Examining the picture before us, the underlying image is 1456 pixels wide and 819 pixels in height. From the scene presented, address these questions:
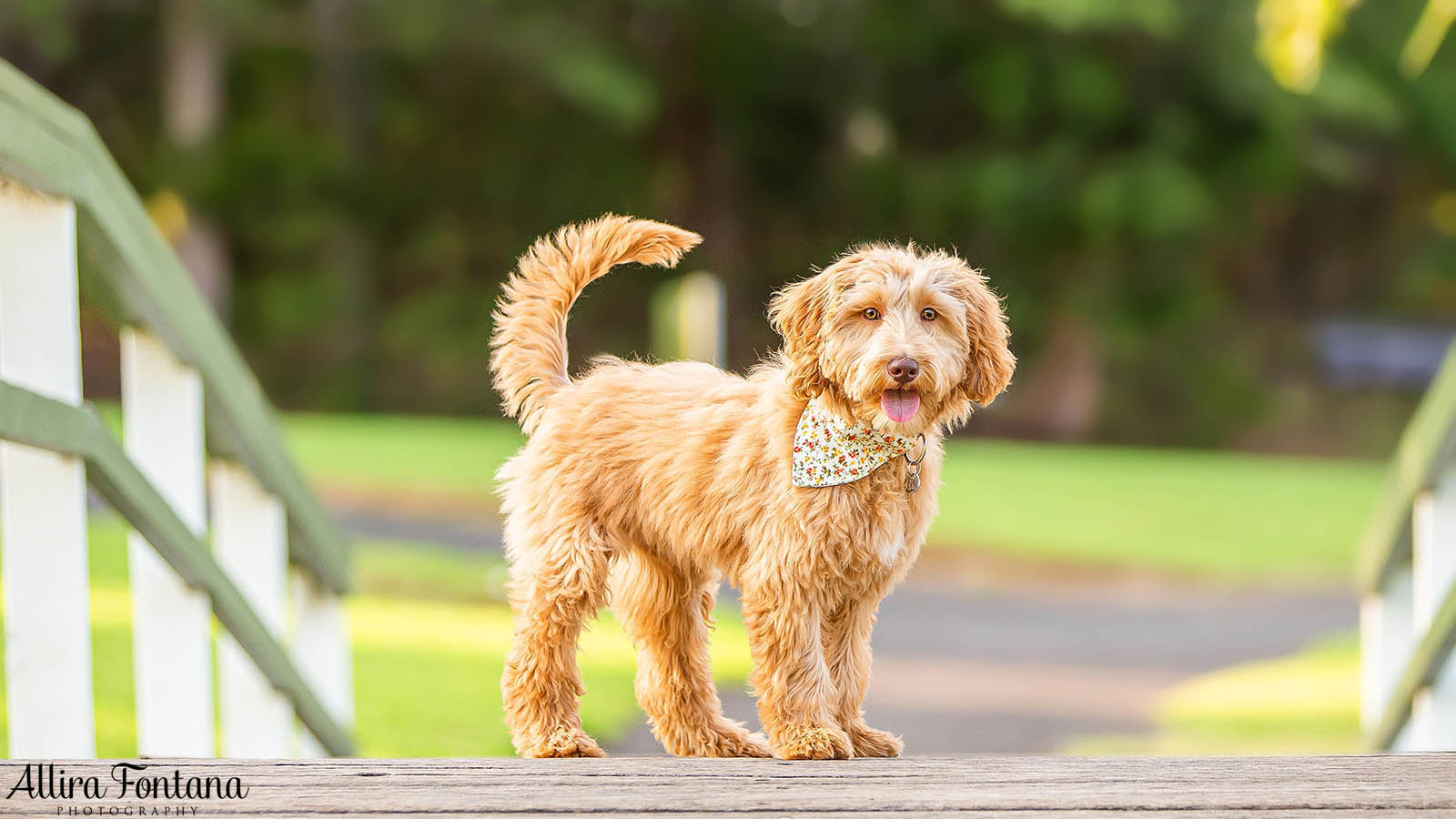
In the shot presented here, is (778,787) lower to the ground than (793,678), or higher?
lower

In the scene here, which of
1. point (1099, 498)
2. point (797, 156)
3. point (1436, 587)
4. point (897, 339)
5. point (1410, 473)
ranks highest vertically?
point (797, 156)

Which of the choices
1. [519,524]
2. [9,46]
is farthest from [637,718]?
→ [9,46]

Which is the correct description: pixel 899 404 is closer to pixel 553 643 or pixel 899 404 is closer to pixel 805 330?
pixel 805 330

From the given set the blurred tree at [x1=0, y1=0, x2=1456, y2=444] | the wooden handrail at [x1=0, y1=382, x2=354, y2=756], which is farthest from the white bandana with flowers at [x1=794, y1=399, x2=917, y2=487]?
the blurred tree at [x1=0, y1=0, x2=1456, y2=444]

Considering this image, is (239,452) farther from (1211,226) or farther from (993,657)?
(1211,226)

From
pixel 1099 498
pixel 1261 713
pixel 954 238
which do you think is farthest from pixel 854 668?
pixel 954 238

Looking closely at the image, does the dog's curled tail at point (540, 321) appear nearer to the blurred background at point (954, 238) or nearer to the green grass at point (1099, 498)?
the blurred background at point (954, 238)

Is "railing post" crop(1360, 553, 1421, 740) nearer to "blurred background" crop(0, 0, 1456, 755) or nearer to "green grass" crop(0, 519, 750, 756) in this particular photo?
"green grass" crop(0, 519, 750, 756)

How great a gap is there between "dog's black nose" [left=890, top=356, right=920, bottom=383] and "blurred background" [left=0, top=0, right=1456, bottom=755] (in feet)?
21.3

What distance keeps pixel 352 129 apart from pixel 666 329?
24.1 feet

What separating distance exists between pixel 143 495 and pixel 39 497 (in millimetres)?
231

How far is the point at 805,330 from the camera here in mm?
2779

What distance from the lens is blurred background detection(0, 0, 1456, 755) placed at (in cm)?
1228

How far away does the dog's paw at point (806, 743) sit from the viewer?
110 inches
